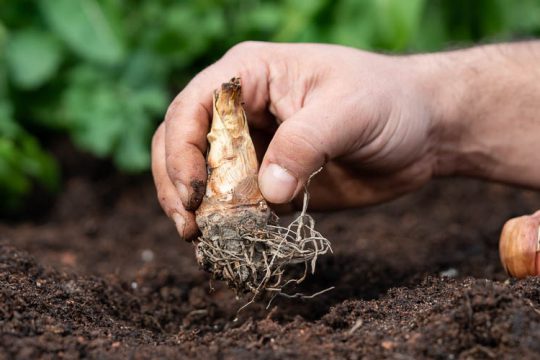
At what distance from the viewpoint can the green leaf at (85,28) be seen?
4266 millimetres

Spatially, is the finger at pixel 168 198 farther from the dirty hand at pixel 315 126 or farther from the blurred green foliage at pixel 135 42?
the blurred green foliage at pixel 135 42

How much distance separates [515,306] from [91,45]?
3264mm

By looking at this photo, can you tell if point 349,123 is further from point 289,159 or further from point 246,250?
point 246,250

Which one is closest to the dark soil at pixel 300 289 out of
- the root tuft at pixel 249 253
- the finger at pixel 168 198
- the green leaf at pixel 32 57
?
the root tuft at pixel 249 253

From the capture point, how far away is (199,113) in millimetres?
2307

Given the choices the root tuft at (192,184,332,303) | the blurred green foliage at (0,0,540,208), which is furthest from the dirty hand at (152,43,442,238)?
the blurred green foliage at (0,0,540,208)

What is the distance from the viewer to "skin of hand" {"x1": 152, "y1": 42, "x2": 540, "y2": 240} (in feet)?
7.12

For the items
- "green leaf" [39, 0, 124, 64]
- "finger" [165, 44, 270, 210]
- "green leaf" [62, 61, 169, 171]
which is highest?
"green leaf" [39, 0, 124, 64]

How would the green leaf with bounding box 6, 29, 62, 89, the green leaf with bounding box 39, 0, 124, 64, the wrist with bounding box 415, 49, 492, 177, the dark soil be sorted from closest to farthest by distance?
the dark soil → the wrist with bounding box 415, 49, 492, 177 → the green leaf with bounding box 39, 0, 124, 64 → the green leaf with bounding box 6, 29, 62, 89

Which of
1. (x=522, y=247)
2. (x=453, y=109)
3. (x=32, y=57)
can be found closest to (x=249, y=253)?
(x=522, y=247)

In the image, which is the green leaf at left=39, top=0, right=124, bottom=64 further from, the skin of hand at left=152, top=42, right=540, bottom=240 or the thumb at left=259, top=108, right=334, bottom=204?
the thumb at left=259, top=108, right=334, bottom=204

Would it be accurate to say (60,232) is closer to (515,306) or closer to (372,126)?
(372,126)

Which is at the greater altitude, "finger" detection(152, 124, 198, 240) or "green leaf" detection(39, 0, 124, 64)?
"green leaf" detection(39, 0, 124, 64)

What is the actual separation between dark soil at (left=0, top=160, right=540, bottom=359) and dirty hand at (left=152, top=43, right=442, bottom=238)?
1.06 feet
